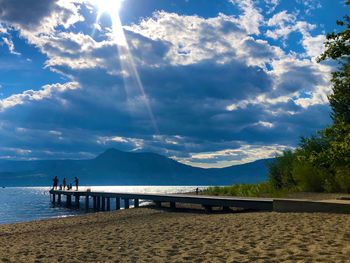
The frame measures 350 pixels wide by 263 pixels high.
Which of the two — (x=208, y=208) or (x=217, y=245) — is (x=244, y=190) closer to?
(x=208, y=208)

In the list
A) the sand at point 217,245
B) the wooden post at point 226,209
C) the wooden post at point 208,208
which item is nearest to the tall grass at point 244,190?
the wooden post at point 226,209

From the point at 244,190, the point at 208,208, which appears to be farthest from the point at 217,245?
the point at 244,190

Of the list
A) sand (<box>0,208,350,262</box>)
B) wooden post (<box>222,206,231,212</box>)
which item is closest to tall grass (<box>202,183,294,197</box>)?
wooden post (<box>222,206,231,212</box>)

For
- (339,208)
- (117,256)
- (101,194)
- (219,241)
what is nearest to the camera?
(117,256)

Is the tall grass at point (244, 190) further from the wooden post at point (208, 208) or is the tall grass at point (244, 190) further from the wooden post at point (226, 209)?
the wooden post at point (208, 208)

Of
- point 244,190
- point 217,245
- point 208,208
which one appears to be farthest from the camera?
point 244,190

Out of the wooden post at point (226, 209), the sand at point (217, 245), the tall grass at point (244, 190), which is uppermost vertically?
the tall grass at point (244, 190)

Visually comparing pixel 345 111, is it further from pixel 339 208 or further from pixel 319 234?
pixel 319 234

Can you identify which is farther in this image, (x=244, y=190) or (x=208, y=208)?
(x=244, y=190)

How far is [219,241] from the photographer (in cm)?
1230

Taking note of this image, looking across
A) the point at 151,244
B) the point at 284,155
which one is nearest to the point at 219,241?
the point at 151,244

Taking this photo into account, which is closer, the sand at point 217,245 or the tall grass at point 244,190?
the sand at point 217,245

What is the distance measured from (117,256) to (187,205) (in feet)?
73.3

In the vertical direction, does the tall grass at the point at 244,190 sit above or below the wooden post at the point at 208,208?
above
